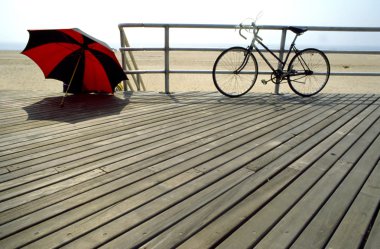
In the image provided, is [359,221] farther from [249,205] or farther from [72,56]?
[72,56]

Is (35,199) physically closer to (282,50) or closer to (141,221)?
(141,221)

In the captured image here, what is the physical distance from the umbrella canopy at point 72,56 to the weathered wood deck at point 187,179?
0.74 m

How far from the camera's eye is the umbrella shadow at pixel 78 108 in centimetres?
361

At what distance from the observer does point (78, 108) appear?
4023mm

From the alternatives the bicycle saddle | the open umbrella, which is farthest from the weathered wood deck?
the bicycle saddle

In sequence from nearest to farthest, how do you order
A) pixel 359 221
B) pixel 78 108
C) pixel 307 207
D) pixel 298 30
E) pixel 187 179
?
pixel 359 221 < pixel 307 207 < pixel 187 179 < pixel 78 108 < pixel 298 30

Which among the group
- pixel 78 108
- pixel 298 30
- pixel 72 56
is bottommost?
pixel 78 108

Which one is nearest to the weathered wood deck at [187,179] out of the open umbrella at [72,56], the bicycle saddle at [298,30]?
the open umbrella at [72,56]

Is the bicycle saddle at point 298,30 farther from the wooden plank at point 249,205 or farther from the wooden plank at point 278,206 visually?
the wooden plank at point 278,206

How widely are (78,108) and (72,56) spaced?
837 millimetres

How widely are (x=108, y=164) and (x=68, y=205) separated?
594mm

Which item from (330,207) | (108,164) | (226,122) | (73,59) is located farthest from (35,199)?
(73,59)

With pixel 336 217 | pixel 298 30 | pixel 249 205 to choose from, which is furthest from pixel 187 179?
pixel 298 30

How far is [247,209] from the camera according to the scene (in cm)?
174
